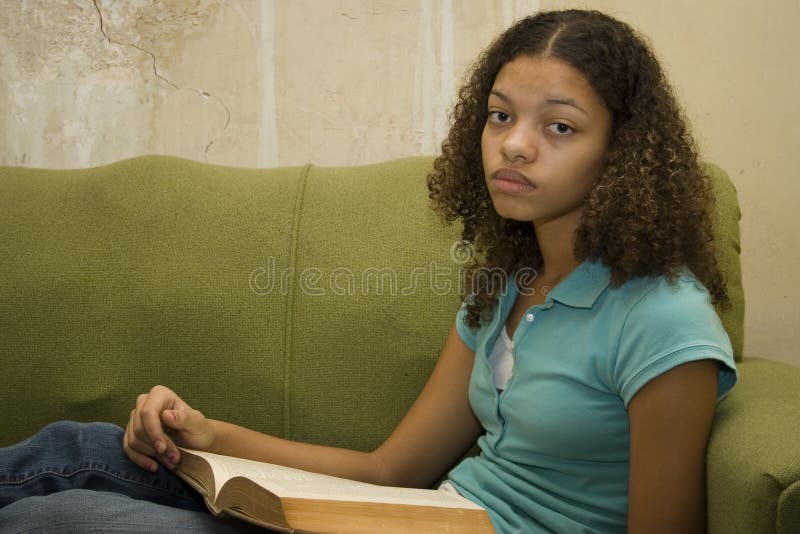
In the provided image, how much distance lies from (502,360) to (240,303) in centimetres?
48

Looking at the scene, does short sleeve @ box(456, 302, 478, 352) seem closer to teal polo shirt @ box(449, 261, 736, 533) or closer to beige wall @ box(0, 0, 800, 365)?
teal polo shirt @ box(449, 261, 736, 533)

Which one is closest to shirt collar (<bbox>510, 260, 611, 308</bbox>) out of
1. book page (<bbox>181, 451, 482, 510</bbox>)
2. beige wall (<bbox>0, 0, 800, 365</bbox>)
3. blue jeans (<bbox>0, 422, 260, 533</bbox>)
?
book page (<bbox>181, 451, 482, 510</bbox>)

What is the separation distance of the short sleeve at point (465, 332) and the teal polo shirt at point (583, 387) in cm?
13

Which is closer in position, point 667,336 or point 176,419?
point 667,336

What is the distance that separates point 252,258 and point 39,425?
→ 0.44 m

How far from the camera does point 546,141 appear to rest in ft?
3.22

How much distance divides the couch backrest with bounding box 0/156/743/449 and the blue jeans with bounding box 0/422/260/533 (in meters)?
0.28

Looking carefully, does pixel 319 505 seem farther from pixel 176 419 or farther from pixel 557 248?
pixel 557 248

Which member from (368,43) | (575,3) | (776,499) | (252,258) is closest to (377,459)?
(252,258)

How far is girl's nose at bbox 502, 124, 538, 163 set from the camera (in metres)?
0.97

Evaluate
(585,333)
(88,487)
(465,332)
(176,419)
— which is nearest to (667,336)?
(585,333)

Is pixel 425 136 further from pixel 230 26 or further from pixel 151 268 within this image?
pixel 151 268

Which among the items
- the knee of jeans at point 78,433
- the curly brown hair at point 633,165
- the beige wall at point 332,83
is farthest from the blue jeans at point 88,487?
the beige wall at point 332,83

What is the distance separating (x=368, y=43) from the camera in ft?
5.62
